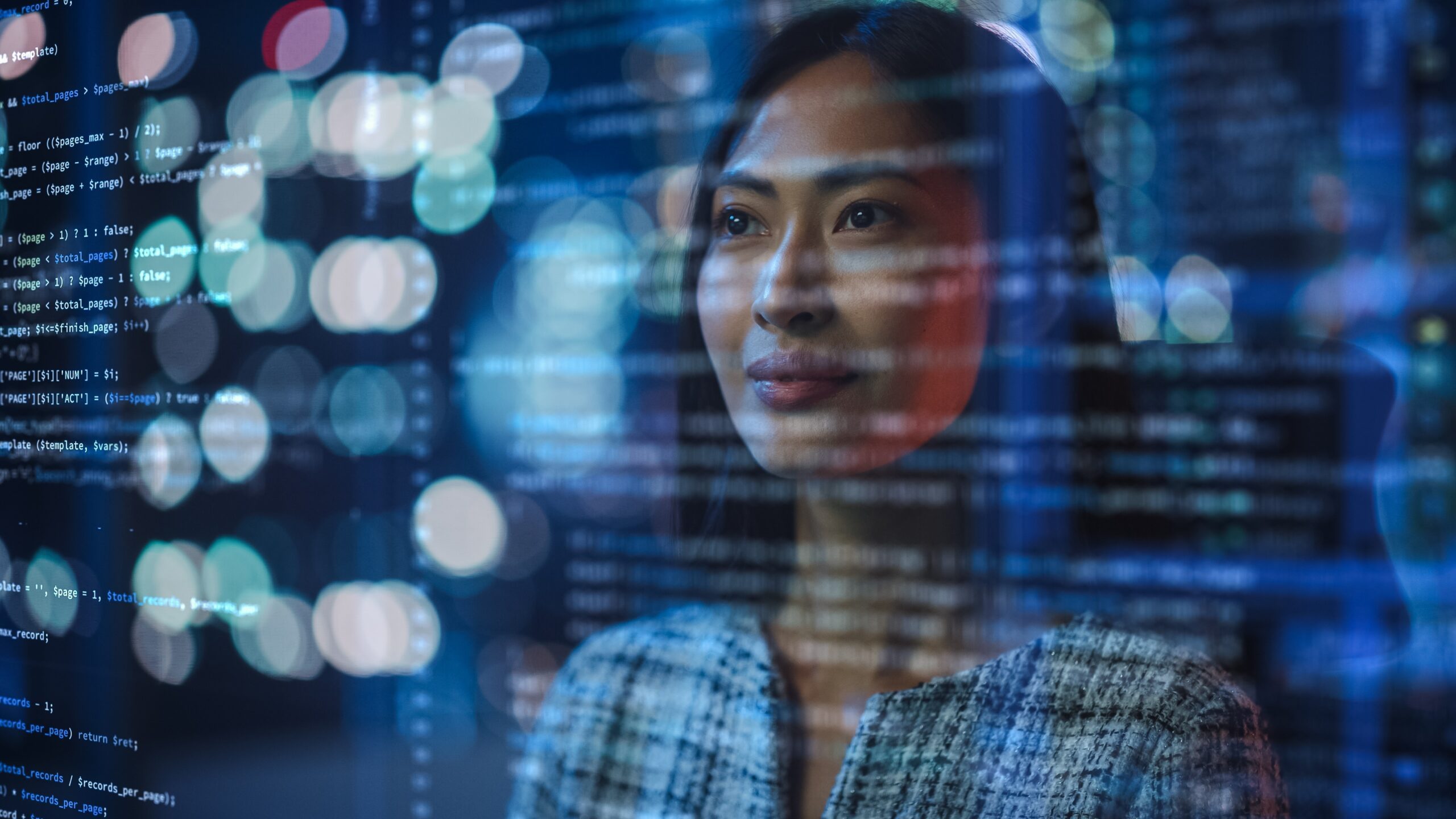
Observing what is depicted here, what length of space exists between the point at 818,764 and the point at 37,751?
2.19 feet

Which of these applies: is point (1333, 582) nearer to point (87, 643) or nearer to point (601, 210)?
point (601, 210)

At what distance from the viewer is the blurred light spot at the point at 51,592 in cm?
75

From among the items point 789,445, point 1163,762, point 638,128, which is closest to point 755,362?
point 789,445

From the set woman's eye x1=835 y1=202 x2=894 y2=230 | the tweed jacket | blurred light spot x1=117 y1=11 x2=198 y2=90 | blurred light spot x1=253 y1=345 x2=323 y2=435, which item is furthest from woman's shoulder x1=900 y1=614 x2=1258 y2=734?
blurred light spot x1=117 y1=11 x2=198 y2=90

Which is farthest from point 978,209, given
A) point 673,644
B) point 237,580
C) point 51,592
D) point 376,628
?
point 51,592

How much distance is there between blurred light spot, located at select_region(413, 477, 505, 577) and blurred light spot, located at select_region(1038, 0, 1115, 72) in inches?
16.1

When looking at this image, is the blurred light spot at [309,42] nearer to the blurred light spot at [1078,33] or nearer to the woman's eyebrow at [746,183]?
the woman's eyebrow at [746,183]

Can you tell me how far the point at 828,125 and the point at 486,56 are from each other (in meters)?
0.23

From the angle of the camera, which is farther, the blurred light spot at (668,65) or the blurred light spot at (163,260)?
the blurred light spot at (163,260)

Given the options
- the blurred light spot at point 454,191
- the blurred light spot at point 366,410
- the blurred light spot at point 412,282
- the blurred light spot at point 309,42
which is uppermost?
the blurred light spot at point 309,42

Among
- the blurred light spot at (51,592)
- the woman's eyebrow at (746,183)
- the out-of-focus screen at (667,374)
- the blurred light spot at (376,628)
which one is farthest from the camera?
the blurred light spot at (51,592)

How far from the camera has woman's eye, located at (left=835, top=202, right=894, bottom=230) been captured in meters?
0.48

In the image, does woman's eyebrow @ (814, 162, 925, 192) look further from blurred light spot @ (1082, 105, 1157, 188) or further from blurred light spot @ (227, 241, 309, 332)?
blurred light spot @ (227, 241, 309, 332)

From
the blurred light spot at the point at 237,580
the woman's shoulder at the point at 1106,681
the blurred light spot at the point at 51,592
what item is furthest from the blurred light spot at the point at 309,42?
the woman's shoulder at the point at 1106,681
